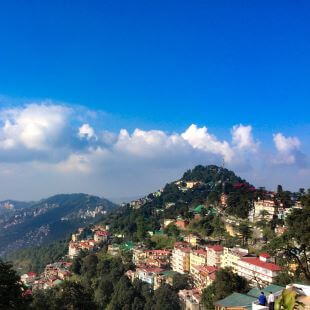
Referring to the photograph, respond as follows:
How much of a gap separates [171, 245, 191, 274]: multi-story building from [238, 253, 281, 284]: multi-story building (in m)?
12.8

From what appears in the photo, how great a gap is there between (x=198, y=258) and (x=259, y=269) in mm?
15326

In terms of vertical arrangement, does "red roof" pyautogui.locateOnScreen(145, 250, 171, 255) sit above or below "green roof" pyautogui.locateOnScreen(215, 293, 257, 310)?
above

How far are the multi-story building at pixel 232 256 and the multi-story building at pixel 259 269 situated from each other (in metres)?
1.74

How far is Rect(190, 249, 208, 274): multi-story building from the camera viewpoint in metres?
58.5

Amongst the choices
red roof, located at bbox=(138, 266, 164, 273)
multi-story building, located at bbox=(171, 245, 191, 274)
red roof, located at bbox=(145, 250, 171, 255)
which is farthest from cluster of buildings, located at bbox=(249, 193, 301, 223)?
red roof, located at bbox=(138, 266, 164, 273)

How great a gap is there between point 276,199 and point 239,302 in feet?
165

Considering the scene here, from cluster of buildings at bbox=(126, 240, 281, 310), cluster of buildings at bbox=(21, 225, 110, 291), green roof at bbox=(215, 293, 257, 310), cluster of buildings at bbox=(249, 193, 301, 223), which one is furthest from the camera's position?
cluster of buildings at bbox=(21, 225, 110, 291)

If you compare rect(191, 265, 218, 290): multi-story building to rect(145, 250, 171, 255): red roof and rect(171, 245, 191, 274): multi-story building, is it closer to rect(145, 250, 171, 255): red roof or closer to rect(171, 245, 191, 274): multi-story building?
rect(171, 245, 191, 274): multi-story building

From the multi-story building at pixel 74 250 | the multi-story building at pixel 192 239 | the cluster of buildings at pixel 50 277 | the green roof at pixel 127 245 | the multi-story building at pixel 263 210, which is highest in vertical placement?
the multi-story building at pixel 263 210

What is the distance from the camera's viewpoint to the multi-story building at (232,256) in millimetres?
51516

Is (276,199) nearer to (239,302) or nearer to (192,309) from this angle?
(192,309)

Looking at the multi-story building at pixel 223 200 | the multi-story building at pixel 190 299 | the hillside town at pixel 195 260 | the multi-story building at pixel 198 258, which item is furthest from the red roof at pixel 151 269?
the multi-story building at pixel 223 200

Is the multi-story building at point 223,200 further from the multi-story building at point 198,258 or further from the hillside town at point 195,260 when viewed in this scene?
the multi-story building at point 198,258

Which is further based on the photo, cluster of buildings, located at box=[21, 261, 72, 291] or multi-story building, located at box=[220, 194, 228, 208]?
multi-story building, located at box=[220, 194, 228, 208]
